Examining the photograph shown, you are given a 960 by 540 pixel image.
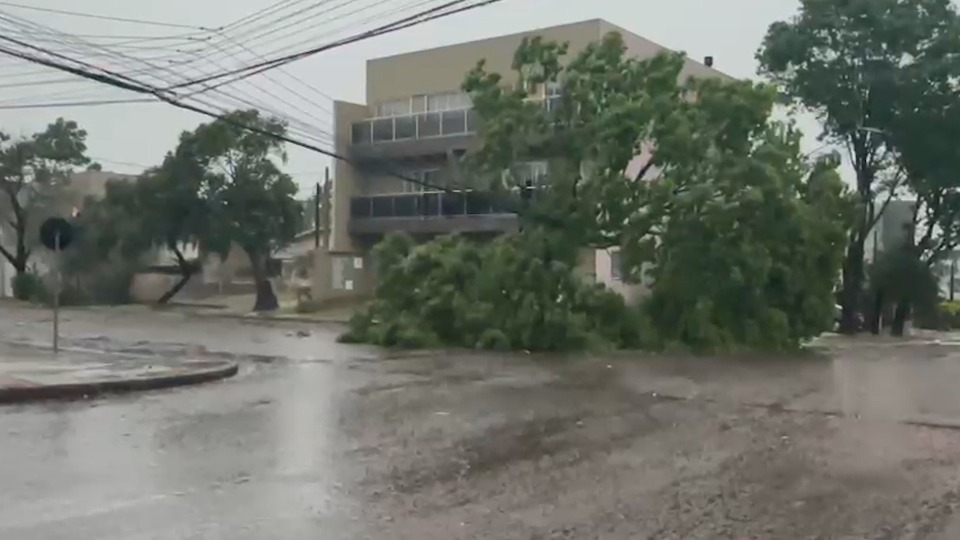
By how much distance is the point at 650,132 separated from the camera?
26.5 meters

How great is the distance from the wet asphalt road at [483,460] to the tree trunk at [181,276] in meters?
30.5

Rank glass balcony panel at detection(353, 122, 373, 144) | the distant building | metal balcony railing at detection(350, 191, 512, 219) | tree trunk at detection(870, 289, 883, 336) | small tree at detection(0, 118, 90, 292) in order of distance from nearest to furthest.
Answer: metal balcony railing at detection(350, 191, 512, 219) → glass balcony panel at detection(353, 122, 373, 144) → the distant building → tree trunk at detection(870, 289, 883, 336) → small tree at detection(0, 118, 90, 292)

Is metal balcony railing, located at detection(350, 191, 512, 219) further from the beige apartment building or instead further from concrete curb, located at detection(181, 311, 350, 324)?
concrete curb, located at detection(181, 311, 350, 324)

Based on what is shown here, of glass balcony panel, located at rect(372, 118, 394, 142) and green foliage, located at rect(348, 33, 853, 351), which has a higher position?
glass balcony panel, located at rect(372, 118, 394, 142)

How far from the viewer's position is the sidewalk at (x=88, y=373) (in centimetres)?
1473

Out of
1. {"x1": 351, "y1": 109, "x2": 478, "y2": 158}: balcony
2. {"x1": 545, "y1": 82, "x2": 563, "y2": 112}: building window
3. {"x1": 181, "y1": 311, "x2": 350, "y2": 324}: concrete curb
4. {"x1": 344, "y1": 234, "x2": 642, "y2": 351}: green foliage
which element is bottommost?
{"x1": 181, "y1": 311, "x2": 350, "y2": 324}: concrete curb

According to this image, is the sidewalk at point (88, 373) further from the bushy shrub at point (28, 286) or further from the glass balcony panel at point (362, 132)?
the bushy shrub at point (28, 286)

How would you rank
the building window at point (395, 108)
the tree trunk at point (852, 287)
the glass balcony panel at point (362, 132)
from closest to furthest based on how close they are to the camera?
the tree trunk at point (852, 287)
the building window at point (395, 108)
the glass balcony panel at point (362, 132)

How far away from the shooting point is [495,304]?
26438mm

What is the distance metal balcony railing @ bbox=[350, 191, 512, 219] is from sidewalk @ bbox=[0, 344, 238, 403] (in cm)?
2168

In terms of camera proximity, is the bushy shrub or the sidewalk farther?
the bushy shrub

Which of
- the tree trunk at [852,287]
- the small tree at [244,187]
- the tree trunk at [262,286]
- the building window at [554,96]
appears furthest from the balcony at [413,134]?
the tree trunk at [852,287]

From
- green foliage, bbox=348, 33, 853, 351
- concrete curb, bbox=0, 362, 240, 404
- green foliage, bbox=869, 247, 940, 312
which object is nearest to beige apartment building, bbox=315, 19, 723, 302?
green foliage, bbox=869, 247, 940, 312

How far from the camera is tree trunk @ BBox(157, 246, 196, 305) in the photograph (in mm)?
47934
